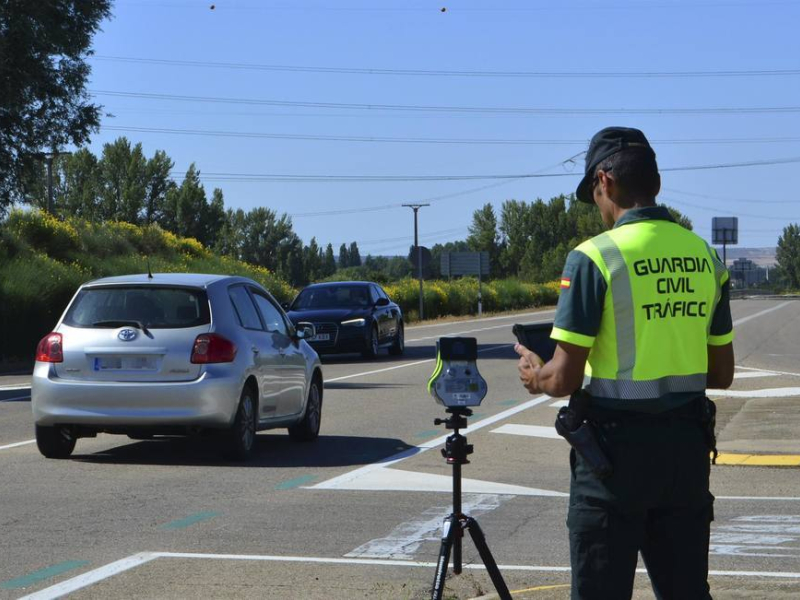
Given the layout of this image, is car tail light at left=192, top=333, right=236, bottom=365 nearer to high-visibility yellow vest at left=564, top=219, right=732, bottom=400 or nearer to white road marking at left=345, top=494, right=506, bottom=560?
white road marking at left=345, top=494, right=506, bottom=560

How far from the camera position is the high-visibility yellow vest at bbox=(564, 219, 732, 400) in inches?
162

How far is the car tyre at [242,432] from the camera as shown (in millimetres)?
11891

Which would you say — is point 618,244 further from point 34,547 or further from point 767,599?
point 34,547

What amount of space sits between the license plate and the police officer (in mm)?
7849

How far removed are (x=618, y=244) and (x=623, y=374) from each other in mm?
378

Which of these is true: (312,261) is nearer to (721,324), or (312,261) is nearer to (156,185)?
(156,185)

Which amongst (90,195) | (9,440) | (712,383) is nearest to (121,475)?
(9,440)

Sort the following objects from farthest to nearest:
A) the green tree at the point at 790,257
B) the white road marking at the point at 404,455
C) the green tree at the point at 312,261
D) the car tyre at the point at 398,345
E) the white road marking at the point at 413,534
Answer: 1. the green tree at the point at 790,257
2. the green tree at the point at 312,261
3. the car tyre at the point at 398,345
4. the white road marking at the point at 404,455
5. the white road marking at the point at 413,534

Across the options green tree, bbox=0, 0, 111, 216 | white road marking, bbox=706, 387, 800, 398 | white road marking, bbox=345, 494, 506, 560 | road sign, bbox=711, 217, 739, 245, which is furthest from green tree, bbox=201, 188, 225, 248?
white road marking, bbox=345, 494, 506, 560

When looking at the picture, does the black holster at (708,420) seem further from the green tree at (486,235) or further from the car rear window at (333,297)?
the green tree at (486,235)

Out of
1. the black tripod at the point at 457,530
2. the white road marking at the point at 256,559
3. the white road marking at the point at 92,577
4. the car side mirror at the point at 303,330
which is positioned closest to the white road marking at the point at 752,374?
the car side mirror at the point at 303,330

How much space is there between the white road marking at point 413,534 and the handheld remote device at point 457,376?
200cm

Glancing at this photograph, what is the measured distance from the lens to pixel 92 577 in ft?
23.9

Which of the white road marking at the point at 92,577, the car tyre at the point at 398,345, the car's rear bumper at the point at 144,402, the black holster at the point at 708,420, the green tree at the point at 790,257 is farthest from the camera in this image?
the green tree at the point at 790,257
